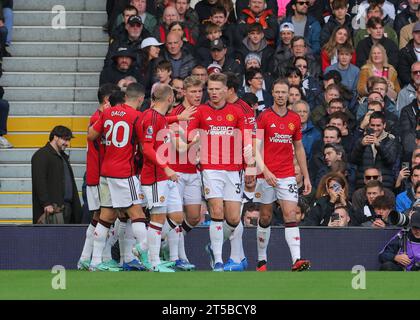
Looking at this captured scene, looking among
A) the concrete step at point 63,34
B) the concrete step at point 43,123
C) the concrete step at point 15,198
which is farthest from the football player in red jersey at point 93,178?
the concrete step at point 63,34

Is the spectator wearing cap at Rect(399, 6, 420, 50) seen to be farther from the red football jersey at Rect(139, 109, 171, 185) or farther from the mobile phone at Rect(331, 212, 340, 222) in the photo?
the red football jersey at Rect(139, 109, 171, 185)

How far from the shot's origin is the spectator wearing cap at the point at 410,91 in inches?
847

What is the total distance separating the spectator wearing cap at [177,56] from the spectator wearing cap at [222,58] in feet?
1.20

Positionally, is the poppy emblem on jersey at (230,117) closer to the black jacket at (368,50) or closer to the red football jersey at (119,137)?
the red football jersey at (119,137)

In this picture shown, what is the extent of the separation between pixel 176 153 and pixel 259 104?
4096 millimetres

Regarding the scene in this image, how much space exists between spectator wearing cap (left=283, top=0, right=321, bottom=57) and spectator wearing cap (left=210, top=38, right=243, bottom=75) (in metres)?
1.51

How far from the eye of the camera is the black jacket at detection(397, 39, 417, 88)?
22172 millimetres

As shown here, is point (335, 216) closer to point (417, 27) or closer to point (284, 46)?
point (284, 46)

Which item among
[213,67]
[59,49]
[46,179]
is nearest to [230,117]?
[46,179]

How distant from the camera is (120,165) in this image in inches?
656

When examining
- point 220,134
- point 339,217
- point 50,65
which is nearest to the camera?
point 220,134

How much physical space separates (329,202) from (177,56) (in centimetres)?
419

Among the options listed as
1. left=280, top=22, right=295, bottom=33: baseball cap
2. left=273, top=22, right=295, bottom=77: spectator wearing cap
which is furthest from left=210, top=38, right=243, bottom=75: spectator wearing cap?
left=280, top=22, right=295, bottom=33: baseball cap
